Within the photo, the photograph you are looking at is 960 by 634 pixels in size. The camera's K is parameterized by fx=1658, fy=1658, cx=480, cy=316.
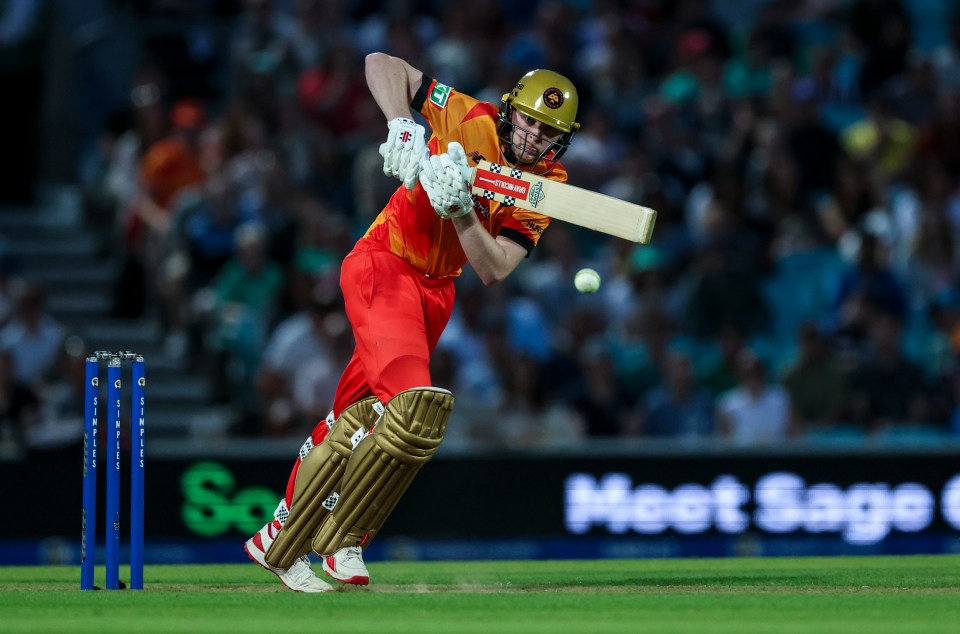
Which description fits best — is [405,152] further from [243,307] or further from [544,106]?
[243,307]

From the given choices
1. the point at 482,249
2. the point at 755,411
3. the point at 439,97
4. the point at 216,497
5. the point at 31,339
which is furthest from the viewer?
the point at 31,339

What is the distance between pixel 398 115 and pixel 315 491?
1543 mm


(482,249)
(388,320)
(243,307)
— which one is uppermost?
(482,249)

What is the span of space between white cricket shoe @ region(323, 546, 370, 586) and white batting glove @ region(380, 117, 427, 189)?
147 cm

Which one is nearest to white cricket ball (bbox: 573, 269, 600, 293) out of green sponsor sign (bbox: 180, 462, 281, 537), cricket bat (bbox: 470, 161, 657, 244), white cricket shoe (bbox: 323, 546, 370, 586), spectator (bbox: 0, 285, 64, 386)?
cricket bat (bbox: 470, 161, 657, 244)

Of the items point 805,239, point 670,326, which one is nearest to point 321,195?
point 670,326

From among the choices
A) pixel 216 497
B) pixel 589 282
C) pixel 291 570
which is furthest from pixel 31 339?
pixel 589 282

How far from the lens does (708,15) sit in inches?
570

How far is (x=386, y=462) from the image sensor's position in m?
6.26

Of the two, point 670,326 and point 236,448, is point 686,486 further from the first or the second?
point 236,448

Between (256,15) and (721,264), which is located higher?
(256,15)

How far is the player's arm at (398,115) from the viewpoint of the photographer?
20.6 feet

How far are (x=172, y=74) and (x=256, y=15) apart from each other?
37.4 inches

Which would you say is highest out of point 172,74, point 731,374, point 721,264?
point 172,74
